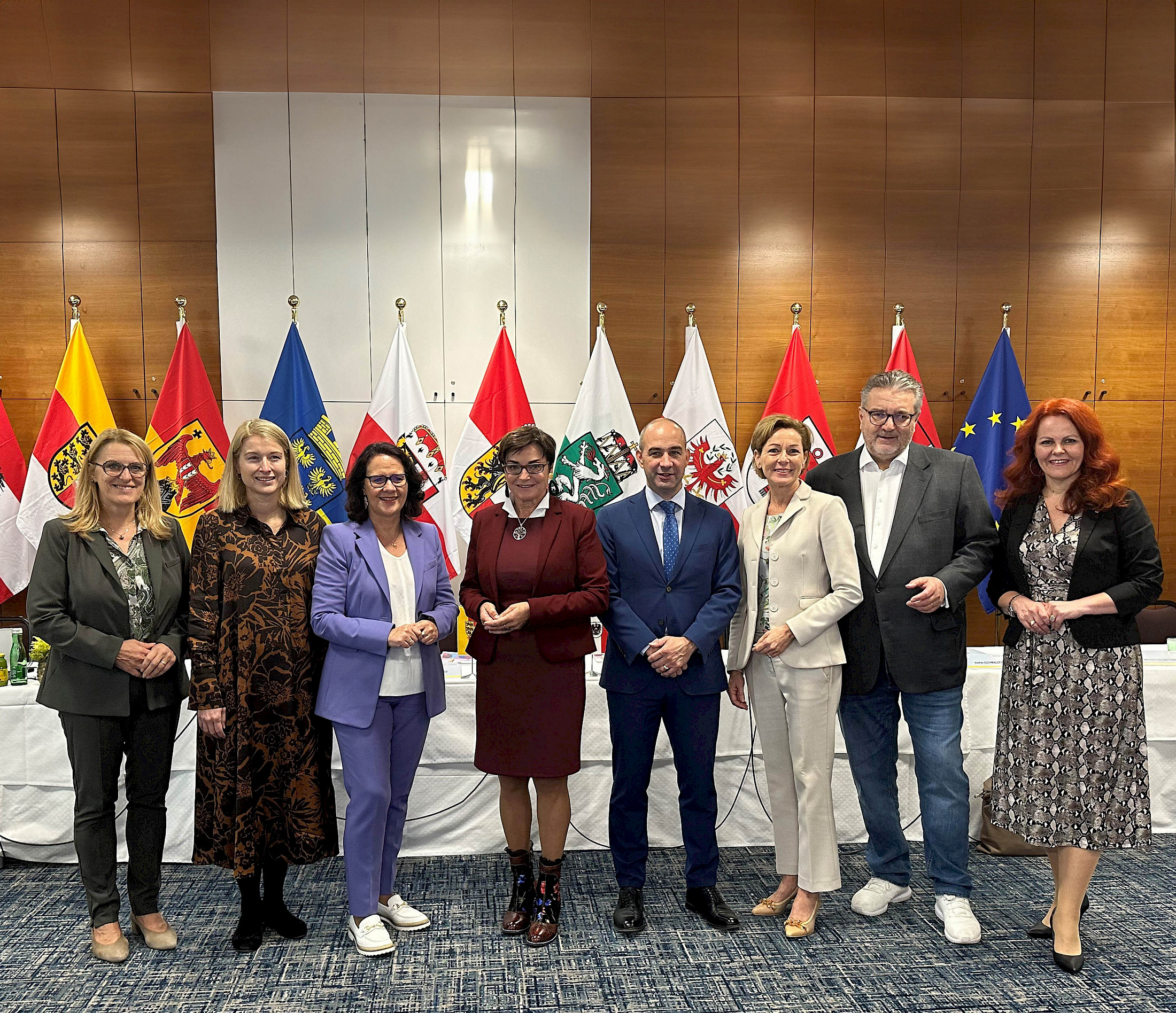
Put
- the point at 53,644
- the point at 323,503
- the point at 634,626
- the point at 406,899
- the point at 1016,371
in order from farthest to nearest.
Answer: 1. the point at 1016,371
2. the point at 323,503
3. the point at 406,899
4. the point at 634,626
5. the point at 53,644

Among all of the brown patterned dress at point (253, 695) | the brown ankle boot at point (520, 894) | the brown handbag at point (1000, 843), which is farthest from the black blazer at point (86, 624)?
the brown handbag at point (1000, 843)

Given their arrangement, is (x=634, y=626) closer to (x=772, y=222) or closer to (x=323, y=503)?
(x=323, y=503)

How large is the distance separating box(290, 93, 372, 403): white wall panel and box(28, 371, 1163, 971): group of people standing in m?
2.17

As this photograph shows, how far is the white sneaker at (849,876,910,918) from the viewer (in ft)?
9.25

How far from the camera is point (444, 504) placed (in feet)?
15.0

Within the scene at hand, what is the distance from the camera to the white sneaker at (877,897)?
9.25 feet

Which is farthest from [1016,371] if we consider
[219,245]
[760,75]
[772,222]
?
[219,245]

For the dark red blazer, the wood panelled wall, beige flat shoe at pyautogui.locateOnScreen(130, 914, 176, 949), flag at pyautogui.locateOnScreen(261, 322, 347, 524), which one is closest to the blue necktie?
the dark red blazer

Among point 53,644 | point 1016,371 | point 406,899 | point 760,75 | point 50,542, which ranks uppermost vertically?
point 760,75

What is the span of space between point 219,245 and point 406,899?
11.5ft

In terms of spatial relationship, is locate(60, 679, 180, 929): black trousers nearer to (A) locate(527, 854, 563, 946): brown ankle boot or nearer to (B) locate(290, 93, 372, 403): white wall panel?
(A) locate(527, 854, 563, 946): brown ankle boot

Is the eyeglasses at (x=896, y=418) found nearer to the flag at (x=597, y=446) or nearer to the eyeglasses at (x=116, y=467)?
the flag at (x=597, y=446)

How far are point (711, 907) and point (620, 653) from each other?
34.9 inches

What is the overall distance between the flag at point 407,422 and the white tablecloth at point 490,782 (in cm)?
127
